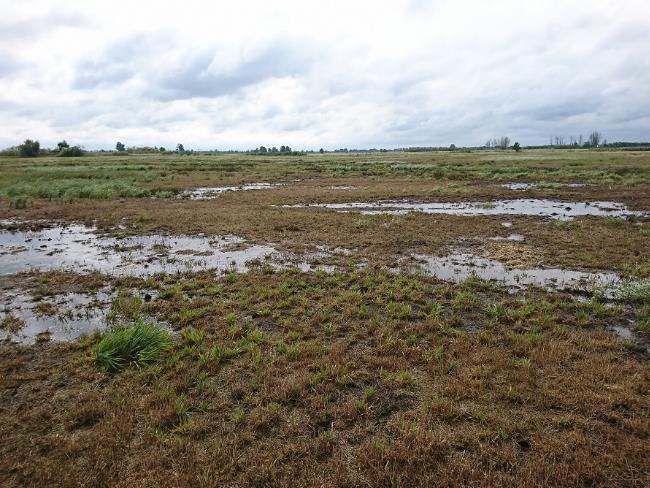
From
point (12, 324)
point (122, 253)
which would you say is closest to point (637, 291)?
point (12, 324)

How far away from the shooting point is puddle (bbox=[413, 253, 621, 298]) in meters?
11.6

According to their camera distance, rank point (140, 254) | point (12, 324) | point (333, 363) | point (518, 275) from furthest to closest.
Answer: point (140, 254) → point (518, 275) → point (12, 324) → point (333, 363)

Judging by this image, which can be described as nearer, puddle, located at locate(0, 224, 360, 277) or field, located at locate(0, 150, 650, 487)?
field, located at locate(0, 150, 650, 487)

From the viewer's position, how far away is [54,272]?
540 inches

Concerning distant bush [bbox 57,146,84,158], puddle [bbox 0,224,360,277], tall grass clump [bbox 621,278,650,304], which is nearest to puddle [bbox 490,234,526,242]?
tall grass clump [bbox 621,278,650,304]

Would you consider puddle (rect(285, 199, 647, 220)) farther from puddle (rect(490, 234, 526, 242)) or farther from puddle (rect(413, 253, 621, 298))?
puddle (rect(413, 253, 621, 298))

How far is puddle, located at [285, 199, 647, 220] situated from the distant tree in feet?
402

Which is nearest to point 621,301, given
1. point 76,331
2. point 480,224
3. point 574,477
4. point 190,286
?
point 574,477

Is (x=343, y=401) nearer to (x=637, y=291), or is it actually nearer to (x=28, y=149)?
(x=637, y=291)

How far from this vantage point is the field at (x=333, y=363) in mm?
5082

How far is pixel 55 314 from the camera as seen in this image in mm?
10141

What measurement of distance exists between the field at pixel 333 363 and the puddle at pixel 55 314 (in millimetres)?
68

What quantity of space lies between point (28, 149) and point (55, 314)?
13524 centimetres

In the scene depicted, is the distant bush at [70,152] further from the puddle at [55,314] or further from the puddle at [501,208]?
the puddle at [55,314]
